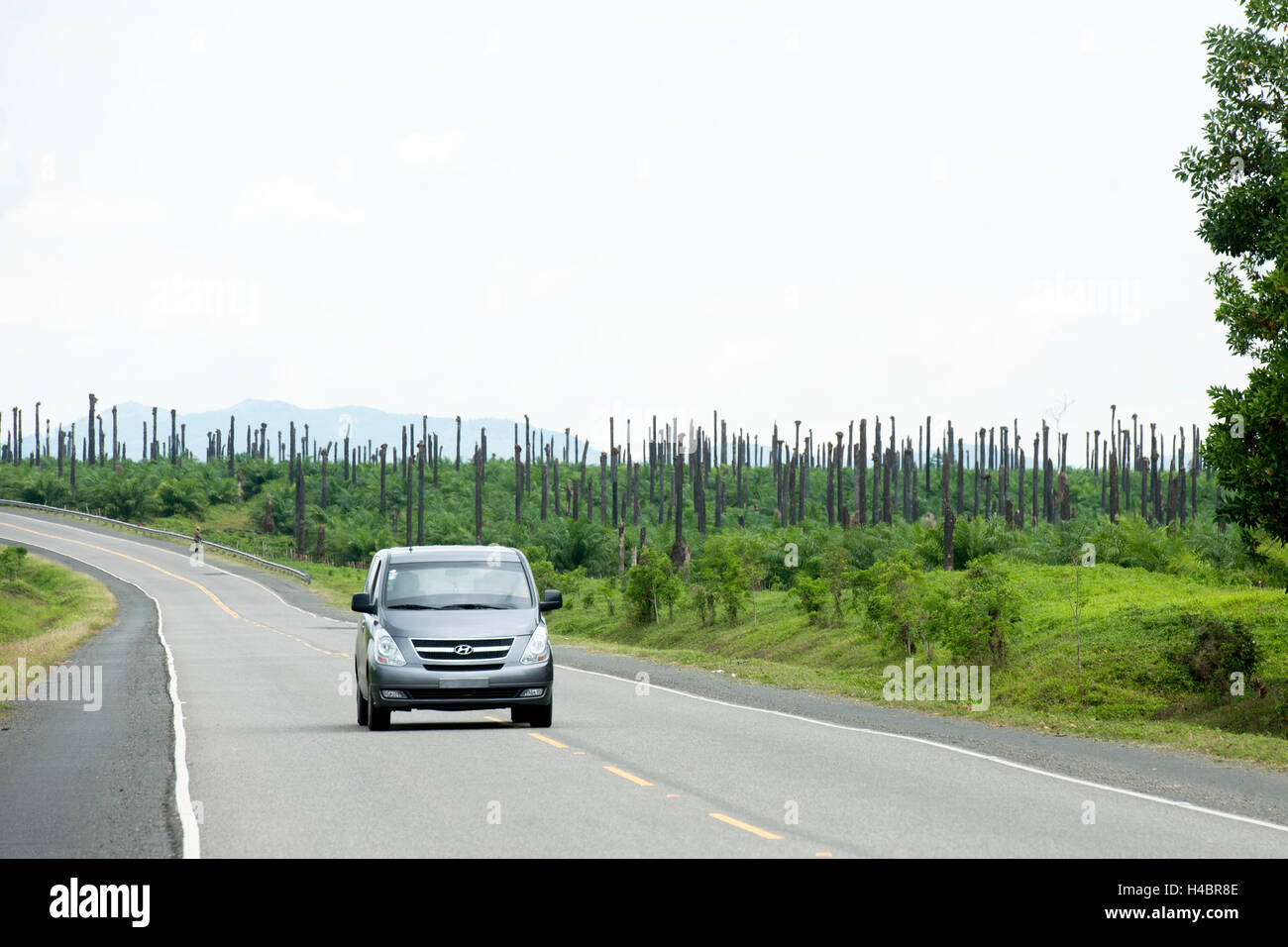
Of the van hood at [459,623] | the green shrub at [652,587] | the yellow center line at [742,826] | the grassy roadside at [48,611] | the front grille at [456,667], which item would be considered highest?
the van hood at [459,623]

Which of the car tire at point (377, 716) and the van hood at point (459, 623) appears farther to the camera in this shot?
the car tire at point (377, 716)

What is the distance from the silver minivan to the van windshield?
0.5 inches

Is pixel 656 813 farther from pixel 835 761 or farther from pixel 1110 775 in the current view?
pixel 1110 775

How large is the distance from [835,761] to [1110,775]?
103 inches

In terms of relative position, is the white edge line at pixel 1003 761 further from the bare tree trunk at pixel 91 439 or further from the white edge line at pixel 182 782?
the bare tree trunk at pixel 91 439

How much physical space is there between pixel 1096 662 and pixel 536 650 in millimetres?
11742

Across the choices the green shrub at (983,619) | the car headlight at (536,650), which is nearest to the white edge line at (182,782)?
the car headlight at (536,650)

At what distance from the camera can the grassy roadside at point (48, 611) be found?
1282 inches

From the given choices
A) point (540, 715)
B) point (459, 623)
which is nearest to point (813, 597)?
point (540, 715)

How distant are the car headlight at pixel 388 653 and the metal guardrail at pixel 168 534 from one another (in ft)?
172

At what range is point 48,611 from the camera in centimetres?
5191

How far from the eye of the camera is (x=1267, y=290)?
18188mm

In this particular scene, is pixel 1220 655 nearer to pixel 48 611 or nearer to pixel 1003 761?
pixel 1003 761

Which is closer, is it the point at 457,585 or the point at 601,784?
the point at 601,784
